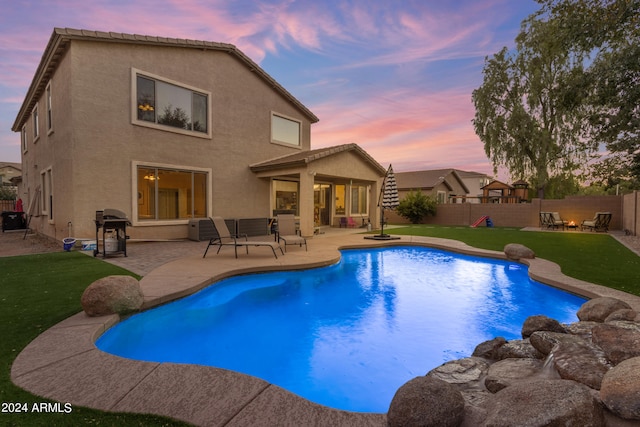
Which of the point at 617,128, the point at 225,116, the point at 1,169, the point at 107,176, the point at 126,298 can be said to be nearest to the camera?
the point at 126,298

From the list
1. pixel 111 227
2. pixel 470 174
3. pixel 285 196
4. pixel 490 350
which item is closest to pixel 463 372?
pixel 490 350

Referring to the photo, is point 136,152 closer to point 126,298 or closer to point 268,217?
point 268,217

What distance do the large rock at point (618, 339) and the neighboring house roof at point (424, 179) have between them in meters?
30.7

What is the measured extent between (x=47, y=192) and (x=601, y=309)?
1873 cm

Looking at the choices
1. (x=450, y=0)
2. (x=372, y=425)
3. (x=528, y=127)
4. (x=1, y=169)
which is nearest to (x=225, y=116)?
(x=450, y=0)

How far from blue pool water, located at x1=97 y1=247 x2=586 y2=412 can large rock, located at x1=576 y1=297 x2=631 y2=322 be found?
3.37 feet

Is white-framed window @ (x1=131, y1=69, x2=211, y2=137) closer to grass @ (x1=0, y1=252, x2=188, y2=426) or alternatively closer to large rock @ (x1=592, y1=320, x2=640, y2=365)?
grass @ (x1=0, y1=252, x2=188, y2=426)

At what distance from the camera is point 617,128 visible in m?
6.98

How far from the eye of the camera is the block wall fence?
16847mm

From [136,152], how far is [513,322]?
1255 cm

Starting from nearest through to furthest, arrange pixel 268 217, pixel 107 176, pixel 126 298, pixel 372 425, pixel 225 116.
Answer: pixel 372 425 → pixel 126 298 → pixel 107 176 → pixel 225 116 → pixel 268 217

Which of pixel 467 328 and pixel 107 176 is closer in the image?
pixel 467 328

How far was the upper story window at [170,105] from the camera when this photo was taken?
460 inches

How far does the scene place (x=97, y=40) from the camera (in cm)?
1054
